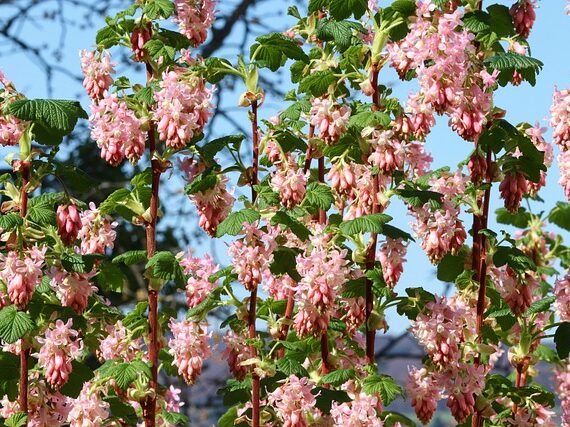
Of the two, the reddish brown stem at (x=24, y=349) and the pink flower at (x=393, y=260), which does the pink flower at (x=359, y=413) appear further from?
the reddish brown stem at (x=24, y=349)

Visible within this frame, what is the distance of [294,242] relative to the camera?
160 inches

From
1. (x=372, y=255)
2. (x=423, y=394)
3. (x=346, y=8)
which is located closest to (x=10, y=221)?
(x=372, y=255)

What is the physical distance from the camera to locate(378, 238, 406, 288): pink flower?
3789mm

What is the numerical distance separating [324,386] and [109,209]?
96cm

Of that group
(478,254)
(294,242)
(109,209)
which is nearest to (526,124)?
(478,254)

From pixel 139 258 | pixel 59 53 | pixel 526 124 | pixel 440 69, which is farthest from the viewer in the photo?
pixel 59 53

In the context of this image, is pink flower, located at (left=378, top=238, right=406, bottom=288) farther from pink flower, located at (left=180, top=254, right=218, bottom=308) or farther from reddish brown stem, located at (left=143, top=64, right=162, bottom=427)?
reddish brown stem, located at (left=143, top=64, right=162, bottom=427)

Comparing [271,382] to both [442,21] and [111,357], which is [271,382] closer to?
[111,357]

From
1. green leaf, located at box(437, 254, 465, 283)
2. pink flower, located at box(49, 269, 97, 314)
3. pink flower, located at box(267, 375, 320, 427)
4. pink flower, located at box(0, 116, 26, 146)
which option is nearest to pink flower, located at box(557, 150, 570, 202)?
green leaf, located at box(437, 254, 465, 283)

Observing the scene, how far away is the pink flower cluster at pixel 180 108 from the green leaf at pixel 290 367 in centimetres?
78

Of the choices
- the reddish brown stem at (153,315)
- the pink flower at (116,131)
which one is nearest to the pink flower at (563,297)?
the reddish brown stem at (153,315)

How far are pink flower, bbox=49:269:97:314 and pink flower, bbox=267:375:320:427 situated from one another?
2.44 feet

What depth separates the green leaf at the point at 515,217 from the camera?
17.8 feet

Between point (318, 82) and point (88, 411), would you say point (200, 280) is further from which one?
point (318, 82)
